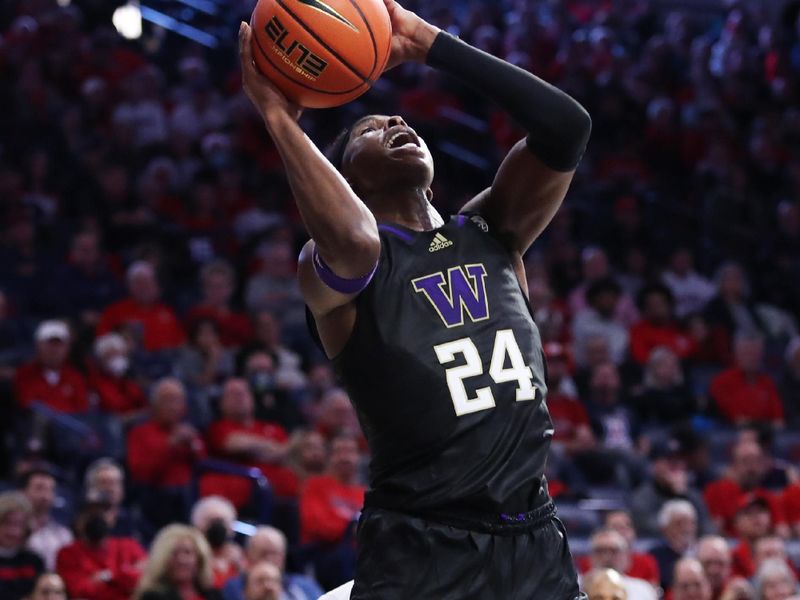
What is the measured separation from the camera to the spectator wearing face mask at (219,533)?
320 inches

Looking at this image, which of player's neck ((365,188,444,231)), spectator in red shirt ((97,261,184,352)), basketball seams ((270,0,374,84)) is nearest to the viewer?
basketball seams ((270,0,374,84))

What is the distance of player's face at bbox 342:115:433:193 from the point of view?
3.53 m

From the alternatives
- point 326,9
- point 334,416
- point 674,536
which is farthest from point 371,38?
point 674,536

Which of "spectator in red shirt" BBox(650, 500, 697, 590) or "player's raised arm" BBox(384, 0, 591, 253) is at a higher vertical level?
"player's raised arm" BBox(384, 0, 591, 253)

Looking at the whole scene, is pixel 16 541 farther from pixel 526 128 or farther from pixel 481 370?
pixel 526 128

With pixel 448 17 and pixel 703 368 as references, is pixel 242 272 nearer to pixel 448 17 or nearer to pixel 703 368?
pixel 703 368

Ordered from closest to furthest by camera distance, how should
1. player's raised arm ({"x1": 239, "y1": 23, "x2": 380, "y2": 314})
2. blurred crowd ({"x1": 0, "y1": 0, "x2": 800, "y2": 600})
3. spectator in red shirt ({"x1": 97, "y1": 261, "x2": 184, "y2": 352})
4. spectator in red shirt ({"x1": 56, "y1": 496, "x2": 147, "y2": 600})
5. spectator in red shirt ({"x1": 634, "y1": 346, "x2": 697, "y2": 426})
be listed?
player's raised arm ({"x1": 239, "y1": 23, "x2": 380, "y2": 314}), spectator in red shirt ({"x1": 56, "y1": 496, "x2": 147, "y2": 600}), blurred crowd ({"x1": 0, "y1": 0, "x2": 800, "y2": 600}), spectator in red shirt ({"x1": 97, "y1": 261, "x2": 184, "y2": 352}), spectator in red shirt ({"x1": 634, "y1": 346, "x2": 697, "y2": 426})

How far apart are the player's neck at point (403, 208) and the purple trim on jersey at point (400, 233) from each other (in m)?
0.07

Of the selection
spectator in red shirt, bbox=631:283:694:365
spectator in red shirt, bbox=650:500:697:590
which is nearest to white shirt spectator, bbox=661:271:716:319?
spectator in red shirt, bbox=631:283:694:365

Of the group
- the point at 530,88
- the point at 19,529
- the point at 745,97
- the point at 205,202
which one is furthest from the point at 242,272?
the point at 530,88

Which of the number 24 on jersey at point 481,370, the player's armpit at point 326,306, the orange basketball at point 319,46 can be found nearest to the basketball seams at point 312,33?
the orange basketball at point 319,46

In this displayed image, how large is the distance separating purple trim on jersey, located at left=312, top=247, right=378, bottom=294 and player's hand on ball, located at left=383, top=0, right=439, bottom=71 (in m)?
0.58

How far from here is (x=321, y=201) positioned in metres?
3.13

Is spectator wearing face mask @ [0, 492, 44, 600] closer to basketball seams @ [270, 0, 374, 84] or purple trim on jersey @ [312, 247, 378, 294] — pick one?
purple trim on jersey @ [312, 247, 378, 294]
